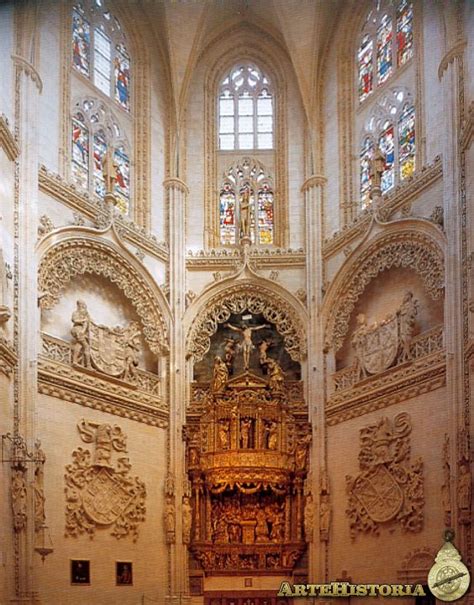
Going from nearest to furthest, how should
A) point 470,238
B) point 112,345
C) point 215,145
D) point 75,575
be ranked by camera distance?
point 470,238 < point 75,575 < point 112,345 < point 215,145

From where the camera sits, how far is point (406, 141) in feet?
79.6

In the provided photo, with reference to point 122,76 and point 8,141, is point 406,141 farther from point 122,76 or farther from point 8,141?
point 8,141

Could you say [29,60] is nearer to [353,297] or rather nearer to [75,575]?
[353,297]

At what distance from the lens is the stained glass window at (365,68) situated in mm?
26188

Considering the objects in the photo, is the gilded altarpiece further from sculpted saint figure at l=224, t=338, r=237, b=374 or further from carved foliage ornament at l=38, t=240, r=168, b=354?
carved foliage ornament at l=38, t=240, r=168, b=354

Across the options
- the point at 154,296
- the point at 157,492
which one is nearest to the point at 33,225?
the point at 154,296

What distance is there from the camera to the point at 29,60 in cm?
2228

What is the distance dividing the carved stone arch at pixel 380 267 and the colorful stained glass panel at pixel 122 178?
605 centimetres

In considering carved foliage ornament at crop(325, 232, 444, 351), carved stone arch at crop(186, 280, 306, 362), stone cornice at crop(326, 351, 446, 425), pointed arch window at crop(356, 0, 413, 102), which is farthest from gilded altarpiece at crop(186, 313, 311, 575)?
pointed arch window at crop(356, 0, 413, 102)

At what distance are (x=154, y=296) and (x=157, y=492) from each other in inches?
202

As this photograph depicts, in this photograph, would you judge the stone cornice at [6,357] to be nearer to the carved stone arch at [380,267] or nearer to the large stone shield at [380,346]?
the large stone shield at [380,346]

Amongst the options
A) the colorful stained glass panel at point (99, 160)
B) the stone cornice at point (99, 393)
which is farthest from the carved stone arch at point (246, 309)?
the colorful stained glass panel at point (99, 160)

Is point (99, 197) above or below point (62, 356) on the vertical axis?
above

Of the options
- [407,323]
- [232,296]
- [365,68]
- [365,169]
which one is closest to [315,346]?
[232,296]
